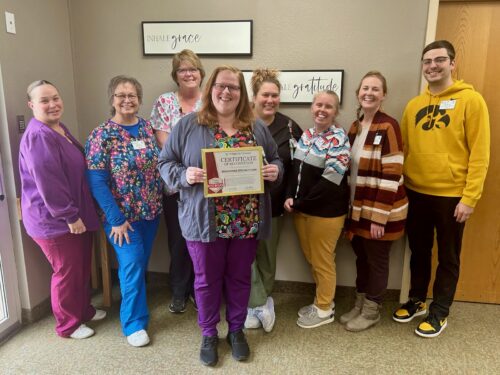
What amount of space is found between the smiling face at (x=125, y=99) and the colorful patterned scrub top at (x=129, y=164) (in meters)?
0.09

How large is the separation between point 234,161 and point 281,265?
126 centimetres

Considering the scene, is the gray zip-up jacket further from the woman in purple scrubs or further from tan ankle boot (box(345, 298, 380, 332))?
tan ankle boot (box(345, 298, 380, 332))

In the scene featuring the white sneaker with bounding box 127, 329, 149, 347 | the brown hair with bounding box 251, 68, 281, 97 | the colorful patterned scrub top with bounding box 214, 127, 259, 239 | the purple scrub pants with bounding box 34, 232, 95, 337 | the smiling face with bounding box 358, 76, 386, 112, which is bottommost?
the white sneaker with bounding box 127, 329, 149, 347

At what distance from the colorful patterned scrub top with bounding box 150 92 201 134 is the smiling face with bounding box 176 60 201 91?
0.12m

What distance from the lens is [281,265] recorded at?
109 inches

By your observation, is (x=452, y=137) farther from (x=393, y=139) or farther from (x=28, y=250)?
(x=28, y=250)

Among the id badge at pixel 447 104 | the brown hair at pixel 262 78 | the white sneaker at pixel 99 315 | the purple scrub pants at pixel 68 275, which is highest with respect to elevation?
the brown hair at pixel 262 78

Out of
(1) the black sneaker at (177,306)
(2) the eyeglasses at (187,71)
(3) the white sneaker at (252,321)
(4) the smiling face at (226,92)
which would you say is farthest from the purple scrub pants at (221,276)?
(2) the eyeglasses at (187,71)

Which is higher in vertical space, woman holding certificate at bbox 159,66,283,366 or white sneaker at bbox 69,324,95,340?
woman holding certificate at bbox 159,66,283,366

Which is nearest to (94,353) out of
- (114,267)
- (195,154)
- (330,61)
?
(114,267)

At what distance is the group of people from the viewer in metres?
1.84

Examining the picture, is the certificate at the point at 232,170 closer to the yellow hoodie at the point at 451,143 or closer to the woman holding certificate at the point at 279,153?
the woman holding certificate at the point at 279,153

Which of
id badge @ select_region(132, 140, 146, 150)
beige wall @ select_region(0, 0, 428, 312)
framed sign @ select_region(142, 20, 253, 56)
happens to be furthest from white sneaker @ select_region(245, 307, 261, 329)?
framed sign @ select_region(142, 20, 253, 56)

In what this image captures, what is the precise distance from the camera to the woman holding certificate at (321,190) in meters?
2.12
